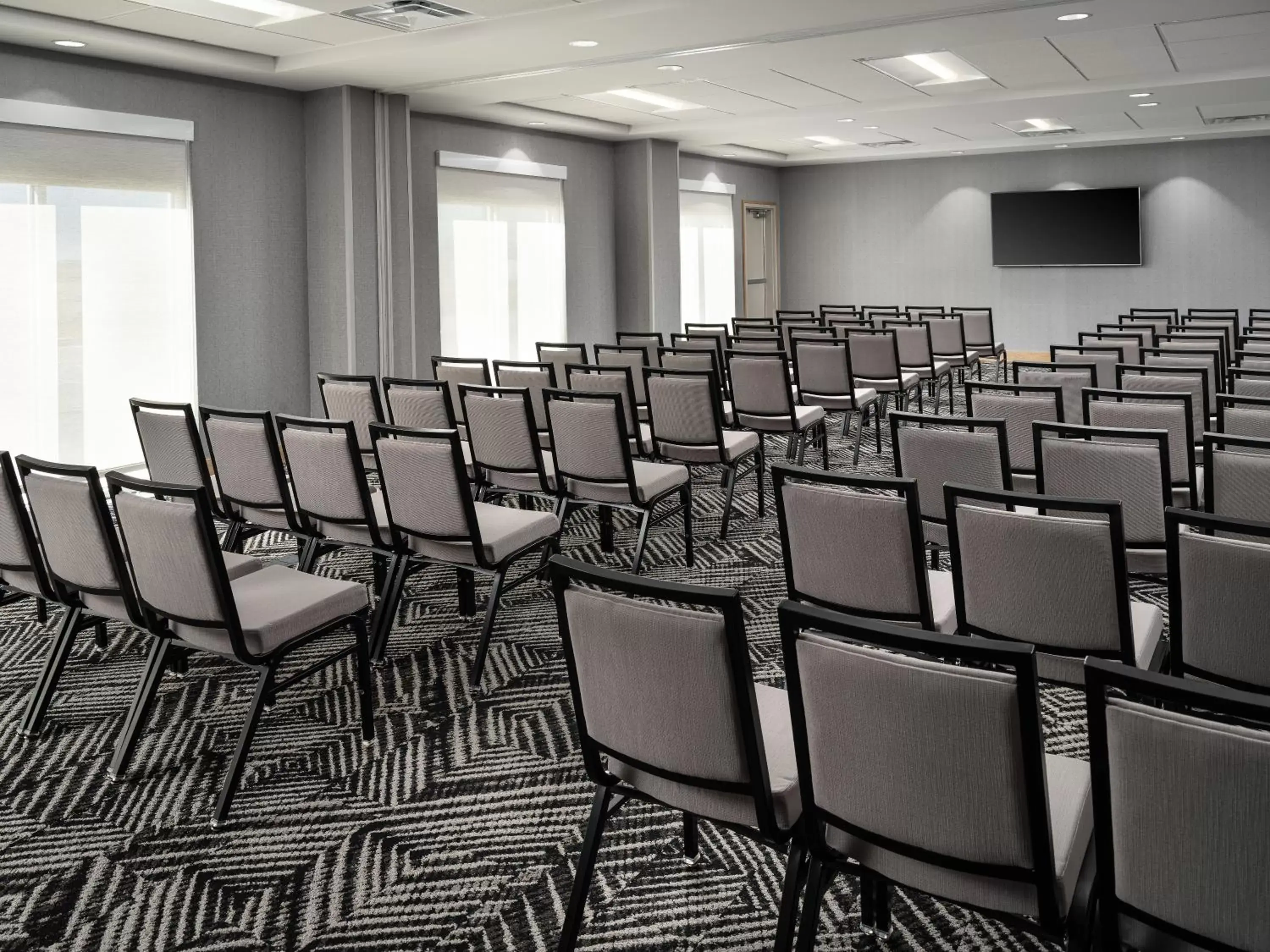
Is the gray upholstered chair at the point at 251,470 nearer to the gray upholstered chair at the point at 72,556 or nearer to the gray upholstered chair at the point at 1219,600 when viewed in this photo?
the gray upholstered chair at the point at 72,556

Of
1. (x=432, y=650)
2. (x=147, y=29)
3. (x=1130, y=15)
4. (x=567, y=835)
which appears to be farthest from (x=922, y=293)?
(x=567, y=835)

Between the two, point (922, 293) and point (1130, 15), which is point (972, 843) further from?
point (922, 293)

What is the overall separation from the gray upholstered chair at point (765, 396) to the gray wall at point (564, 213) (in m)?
3.39

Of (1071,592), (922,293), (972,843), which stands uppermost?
(922,293)

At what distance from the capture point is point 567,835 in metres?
2.76

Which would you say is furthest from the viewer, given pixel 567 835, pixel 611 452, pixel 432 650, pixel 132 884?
pixel 611 452

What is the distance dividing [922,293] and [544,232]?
7696mm

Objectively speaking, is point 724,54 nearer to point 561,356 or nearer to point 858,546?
point 561,356

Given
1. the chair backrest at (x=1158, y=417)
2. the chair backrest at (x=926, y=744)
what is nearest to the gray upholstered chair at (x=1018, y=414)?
the chair backrest at (x=1158, y=417)

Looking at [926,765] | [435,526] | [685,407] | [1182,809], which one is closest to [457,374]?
[685,407]

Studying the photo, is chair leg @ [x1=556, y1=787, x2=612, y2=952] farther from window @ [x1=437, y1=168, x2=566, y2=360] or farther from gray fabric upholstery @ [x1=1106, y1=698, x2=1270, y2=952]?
window @ [x1=437, y1=168, x2=566, y2=360]

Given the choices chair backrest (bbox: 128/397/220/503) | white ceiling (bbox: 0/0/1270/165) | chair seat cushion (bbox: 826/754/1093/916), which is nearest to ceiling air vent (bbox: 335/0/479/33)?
white ceiling (bbox: 0/0/1270/165)

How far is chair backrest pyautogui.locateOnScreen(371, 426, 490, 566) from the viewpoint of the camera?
3.76m

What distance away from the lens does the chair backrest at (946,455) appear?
3.77m
